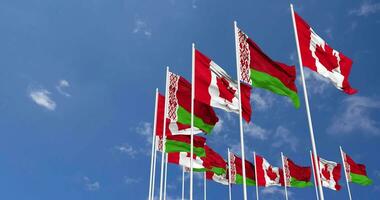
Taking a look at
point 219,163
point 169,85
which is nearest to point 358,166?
point 219,163

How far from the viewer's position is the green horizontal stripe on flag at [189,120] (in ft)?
67.5

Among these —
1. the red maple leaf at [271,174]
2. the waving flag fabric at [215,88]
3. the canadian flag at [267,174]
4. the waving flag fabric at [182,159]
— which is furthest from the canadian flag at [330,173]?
the waving flag fabric at [215,88]

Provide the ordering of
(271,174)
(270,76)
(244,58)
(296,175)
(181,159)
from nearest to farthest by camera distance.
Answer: (270,76), (244,58), (181,159), (271,174), (296,175)

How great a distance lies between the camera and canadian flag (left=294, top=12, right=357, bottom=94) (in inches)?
654

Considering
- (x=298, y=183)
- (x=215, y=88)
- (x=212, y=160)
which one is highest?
(x=298, y=183)

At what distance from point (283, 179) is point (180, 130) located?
61.2 ft

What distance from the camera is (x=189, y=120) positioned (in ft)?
72.0

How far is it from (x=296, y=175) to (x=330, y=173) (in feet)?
11.8

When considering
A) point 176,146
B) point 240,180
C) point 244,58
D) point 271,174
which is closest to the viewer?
point 244,58

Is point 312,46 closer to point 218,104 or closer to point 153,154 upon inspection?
point 218,104

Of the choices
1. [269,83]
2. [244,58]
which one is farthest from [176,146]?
[269,83]

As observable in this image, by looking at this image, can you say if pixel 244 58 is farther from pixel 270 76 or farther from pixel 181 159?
pixel 181 159

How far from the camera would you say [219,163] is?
29.9m

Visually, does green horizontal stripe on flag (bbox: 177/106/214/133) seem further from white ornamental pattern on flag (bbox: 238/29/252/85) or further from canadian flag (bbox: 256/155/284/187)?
canadian flag (bbox: 256/155/284/187)
